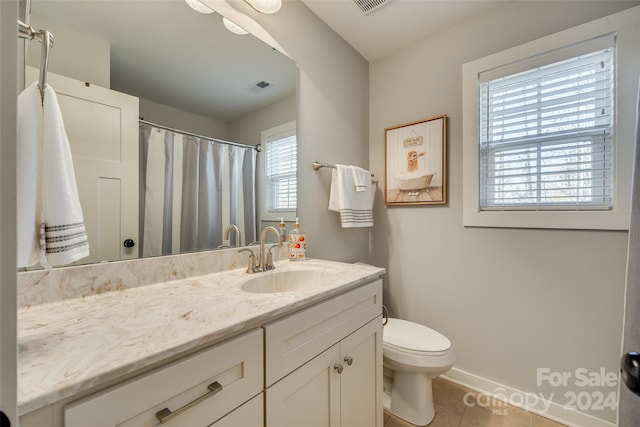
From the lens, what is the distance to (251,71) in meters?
1.35

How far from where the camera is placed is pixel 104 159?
2.88 feet

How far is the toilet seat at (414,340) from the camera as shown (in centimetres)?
133

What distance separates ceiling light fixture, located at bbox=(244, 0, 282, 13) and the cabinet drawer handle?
1.61 metres

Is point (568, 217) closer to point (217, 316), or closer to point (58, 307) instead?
point (217, 316)

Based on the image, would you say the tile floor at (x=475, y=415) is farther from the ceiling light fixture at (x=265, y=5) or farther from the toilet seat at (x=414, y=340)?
the ceiling light fixture at (x=265, y=5)

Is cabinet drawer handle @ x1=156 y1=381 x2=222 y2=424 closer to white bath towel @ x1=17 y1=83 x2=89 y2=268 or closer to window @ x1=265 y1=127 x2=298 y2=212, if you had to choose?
white bath towel @ x1=17 y1=83 x2=89 y2=268

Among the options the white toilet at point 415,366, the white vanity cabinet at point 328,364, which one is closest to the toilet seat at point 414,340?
the white toilet at point 415,366

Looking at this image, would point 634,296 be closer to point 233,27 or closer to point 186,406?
point 186,406

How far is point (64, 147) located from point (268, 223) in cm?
93

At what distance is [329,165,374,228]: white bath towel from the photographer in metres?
1.68

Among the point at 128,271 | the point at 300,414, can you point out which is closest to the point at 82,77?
the point at 128,271

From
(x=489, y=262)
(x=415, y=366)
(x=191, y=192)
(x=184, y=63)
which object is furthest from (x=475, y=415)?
(x=184, y=63)

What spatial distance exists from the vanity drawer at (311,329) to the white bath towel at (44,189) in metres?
0.54

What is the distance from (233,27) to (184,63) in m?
0.34
